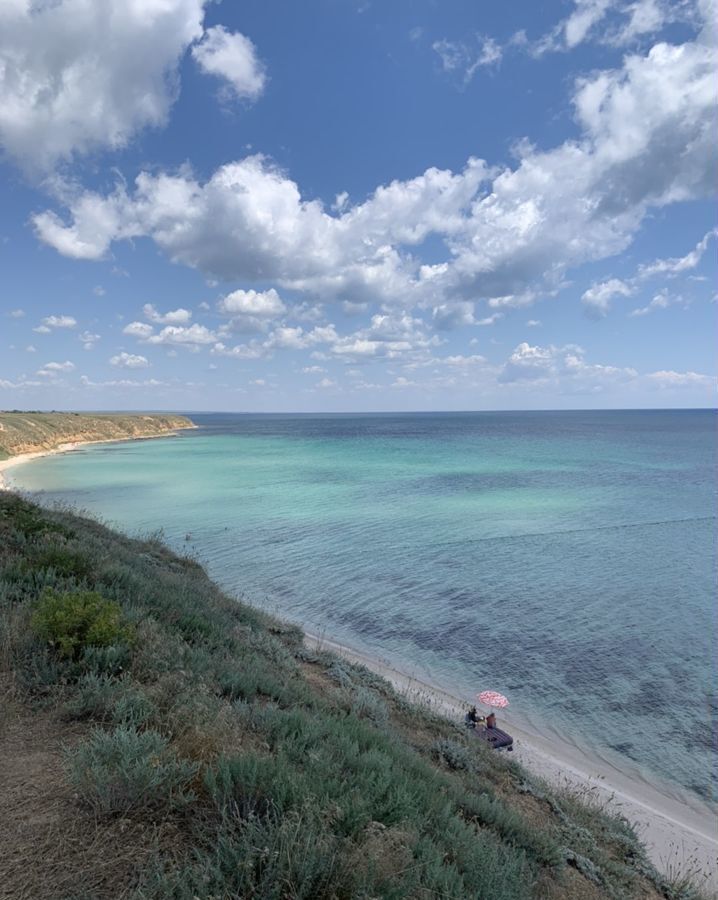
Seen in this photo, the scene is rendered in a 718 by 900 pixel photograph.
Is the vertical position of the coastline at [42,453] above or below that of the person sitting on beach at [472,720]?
above

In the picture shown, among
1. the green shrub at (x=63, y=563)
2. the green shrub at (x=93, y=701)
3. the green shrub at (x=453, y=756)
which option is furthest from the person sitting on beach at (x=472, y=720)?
the green shrub at (x=93, y=701)

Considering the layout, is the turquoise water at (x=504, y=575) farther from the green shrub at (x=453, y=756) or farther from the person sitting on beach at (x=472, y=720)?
the green shrub at (x=453, y=756)

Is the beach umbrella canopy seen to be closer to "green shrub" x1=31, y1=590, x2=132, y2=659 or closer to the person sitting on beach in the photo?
the person sitting on beach

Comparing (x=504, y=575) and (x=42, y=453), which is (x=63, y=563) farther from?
(x=42, y=453)

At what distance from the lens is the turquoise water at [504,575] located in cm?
1380

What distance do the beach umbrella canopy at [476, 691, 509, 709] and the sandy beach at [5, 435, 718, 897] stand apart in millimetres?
489

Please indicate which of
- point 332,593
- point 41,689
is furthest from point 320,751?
point 332,593

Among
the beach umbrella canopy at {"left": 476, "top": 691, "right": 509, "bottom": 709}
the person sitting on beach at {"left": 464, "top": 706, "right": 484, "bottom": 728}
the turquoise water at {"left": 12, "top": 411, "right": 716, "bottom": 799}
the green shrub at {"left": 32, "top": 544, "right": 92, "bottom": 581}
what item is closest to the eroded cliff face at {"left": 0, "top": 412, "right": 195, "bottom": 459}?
the turquoise water at {"left": 12, "top": 411, "right": 716, "bottom": 799}

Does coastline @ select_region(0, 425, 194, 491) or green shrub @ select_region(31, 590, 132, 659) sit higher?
green shrub @ select_region(31, 590, 132, 659)

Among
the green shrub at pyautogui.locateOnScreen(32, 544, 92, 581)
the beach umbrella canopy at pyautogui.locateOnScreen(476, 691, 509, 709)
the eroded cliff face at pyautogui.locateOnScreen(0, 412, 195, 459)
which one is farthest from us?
the eroded cliff face at pyautogui.locateOnScreen(0, 412, 195, 459)

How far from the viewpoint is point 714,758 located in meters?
11.5

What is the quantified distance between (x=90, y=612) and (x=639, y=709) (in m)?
13.7

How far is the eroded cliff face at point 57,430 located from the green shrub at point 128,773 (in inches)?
3340

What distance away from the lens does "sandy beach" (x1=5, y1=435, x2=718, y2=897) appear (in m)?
8.74
